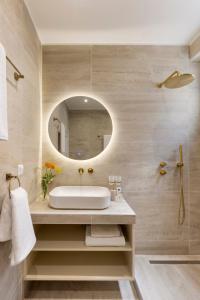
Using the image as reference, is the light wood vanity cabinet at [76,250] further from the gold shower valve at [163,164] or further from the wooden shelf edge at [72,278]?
the gold shower valve at [163,164]

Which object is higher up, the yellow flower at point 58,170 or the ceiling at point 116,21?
the ceiling at point 116,21

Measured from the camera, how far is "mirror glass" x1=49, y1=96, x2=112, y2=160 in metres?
2.31

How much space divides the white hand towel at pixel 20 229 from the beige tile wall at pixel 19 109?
0.11 meters

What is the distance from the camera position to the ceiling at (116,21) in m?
1.76

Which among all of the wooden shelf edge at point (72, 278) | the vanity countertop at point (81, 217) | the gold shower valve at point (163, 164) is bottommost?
the wooden shelf edge at point (72, 278)

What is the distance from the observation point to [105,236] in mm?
1674

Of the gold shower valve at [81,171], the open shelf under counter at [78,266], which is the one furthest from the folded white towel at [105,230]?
the gold shower valve at [81,171]

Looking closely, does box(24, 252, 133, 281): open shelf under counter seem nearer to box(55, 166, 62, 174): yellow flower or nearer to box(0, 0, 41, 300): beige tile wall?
box(0, 0, 41, 300): beige tile wall

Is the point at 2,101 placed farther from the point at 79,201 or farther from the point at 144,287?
the point at 144,287

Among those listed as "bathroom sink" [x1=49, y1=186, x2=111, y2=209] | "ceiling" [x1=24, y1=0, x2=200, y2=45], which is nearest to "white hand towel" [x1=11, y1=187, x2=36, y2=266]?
"bathroom sink" [x1=49, y1=186, x2=111, y2=209]

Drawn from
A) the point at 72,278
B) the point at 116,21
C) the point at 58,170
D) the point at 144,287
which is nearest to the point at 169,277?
the point at 144,287

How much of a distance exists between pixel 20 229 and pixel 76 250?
575 millimetres

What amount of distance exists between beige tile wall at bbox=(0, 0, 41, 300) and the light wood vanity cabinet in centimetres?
25

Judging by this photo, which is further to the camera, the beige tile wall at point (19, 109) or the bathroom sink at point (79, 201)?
the bathroom sink at point (79, 201)
